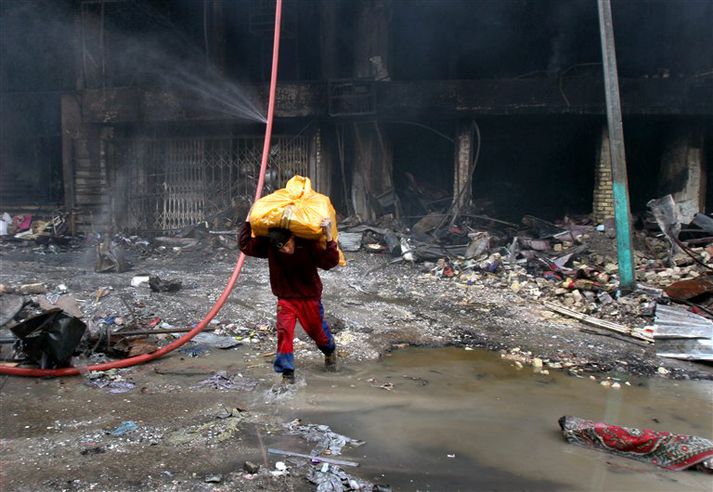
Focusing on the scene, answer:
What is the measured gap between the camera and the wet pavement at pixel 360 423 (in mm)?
3322

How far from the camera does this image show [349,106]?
10.6 m

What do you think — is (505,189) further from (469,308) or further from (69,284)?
(69,284)

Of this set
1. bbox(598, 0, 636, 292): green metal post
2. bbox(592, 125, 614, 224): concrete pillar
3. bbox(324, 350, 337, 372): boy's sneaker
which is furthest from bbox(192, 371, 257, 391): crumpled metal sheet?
bbox(592, 125, 614, 224): concrete pillar

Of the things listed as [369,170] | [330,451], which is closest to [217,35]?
[369,170]

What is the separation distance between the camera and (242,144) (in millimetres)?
11297

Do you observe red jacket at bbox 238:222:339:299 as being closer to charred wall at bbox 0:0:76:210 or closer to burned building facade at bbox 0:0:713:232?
burned building facade at bbox 0:0:713:232

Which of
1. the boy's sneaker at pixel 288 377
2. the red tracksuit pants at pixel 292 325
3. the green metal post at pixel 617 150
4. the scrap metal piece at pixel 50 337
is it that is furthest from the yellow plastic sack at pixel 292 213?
the green metal post at pixel 617 150

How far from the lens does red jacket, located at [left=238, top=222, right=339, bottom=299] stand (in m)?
4.47

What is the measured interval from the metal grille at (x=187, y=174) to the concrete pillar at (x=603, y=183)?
518cm

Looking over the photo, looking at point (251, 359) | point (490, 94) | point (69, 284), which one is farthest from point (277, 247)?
point (490, 94)

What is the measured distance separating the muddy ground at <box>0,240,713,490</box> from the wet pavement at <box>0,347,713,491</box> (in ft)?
0.05

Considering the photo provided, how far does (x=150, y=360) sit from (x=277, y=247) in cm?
187

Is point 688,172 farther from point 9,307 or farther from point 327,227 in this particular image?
point 9,307

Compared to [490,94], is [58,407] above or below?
below
